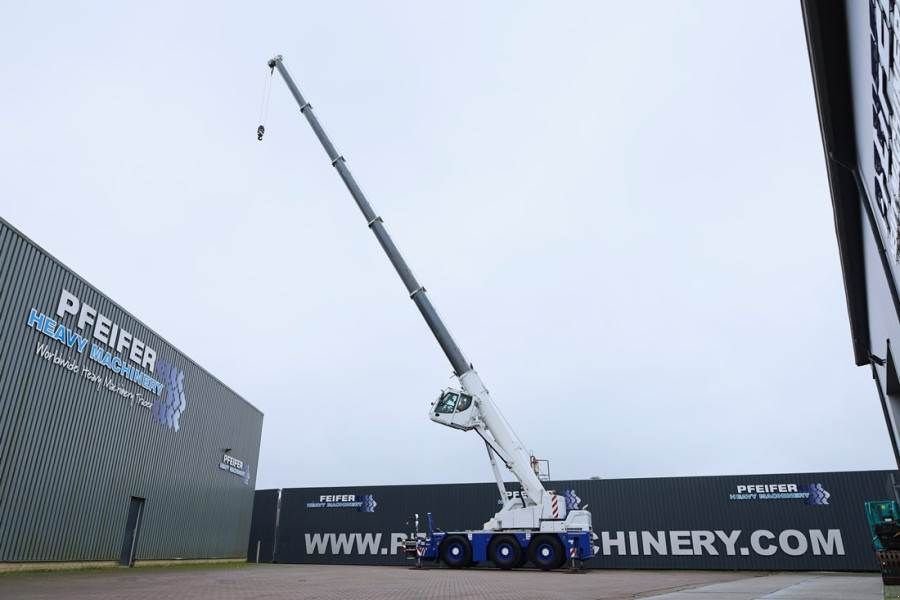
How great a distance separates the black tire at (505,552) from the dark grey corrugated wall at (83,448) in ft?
39.1

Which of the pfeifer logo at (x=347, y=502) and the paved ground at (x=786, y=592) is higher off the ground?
the pfeifer logo at (x=347, y=502)

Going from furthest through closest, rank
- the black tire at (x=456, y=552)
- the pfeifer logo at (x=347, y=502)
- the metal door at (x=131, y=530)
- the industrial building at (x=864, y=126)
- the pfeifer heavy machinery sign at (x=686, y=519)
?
the pfeifer logo at (x=347, y=502) → the pfeifer heavy machinery sign at (x=686, y=519) → the black tire at (x=456, y=552) → the metal door at (x=131, y=530) → the industrial building at (x=864, y=126)

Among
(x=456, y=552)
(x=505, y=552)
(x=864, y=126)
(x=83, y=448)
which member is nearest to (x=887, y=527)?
(x=864, y=126)

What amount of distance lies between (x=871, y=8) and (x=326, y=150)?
20704 millimetres

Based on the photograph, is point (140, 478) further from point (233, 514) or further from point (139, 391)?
point (233, 514)

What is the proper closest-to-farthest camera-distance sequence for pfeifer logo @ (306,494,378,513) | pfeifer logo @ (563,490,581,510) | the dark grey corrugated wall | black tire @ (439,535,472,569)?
the dark grey corrugated wall
black tire @ (439,535,472,569)
pfeifer logo @ (563,490,581,510)
pfeifer logo @ (306,494,378,513)

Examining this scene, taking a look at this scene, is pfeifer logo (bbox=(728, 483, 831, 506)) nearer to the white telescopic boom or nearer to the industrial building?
the white telescopic boom

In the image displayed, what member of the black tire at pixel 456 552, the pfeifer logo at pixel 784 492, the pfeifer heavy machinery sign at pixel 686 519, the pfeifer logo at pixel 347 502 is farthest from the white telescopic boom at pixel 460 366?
the pfeifer logo at pixel 347 502

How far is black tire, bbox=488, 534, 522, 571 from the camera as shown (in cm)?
1969

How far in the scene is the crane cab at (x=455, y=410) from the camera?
20.2 m

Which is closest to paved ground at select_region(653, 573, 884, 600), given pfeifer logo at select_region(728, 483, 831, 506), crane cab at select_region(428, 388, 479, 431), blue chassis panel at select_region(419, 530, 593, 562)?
blue chassis panel at select_region(419, 530, 593, 562)

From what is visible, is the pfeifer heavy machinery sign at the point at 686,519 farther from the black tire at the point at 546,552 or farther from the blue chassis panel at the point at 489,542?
the black tire at the point at 546,552

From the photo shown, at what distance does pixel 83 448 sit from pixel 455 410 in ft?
37.1

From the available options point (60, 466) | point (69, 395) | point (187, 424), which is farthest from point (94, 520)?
point (187, 424)
